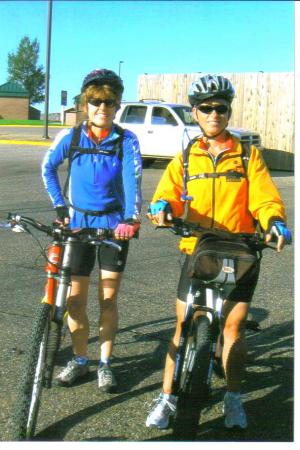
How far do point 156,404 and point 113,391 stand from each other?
496mm

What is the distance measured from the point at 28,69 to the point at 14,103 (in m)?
5.19

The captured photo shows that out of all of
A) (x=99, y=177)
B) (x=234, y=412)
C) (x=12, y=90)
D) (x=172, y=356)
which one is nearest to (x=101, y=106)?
(x=99, y=177)

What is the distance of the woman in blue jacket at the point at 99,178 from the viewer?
4.11 meters

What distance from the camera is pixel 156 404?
389 centimetres

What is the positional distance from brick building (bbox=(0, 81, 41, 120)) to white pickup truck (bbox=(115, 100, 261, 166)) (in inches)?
2294

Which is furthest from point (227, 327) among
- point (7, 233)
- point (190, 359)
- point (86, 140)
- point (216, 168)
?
point (7, 233)

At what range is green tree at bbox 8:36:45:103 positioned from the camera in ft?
251

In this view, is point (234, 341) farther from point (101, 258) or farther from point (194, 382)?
point (101, 258)

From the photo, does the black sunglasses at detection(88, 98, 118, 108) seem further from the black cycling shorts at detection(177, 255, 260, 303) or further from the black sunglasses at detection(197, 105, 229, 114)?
the black cycling shorts at detection(177, 255, 260, 303)

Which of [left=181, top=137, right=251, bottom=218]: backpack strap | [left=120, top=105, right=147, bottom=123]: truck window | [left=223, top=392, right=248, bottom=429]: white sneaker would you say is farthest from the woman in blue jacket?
[left=120, top=105, right=147, bottom=123]: truck window

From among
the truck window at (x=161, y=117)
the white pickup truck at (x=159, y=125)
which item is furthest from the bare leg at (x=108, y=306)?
the truck window at (x=161, y=117)

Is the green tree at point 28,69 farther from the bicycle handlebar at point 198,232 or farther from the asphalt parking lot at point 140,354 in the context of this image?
the bicycle handlebar at point 198,232

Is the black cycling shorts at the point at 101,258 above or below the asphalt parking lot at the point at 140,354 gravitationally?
above

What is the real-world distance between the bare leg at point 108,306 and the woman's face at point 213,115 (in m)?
1.07
